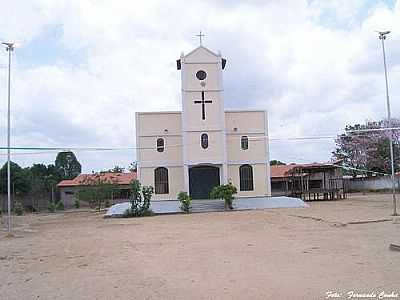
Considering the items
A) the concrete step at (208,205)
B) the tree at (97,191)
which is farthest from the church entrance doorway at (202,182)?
the tree at (97,191)

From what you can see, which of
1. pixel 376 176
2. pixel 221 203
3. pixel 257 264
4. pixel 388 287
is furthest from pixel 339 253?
pixel 376 176

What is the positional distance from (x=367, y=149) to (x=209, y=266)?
2099 inches

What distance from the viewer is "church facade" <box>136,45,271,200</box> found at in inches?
1555

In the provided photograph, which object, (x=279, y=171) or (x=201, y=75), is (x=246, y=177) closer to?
(x=201, y=75)

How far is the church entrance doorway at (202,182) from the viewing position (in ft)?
134

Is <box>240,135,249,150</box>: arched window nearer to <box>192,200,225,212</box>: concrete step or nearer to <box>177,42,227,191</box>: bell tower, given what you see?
<box>177,42,227,191</box>: bell tower

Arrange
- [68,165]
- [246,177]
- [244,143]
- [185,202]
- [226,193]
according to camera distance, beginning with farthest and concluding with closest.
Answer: [68,165]
[244,143]
[246,177]
[226,193]
[185,202]

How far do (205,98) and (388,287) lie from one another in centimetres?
3227

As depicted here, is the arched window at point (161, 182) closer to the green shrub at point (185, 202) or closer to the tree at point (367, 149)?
the green shrub at point (185, 202)

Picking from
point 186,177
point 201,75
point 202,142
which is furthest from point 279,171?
point 201,75

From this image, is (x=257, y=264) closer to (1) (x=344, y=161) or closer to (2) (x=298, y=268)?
(2) (x=298, y=268)

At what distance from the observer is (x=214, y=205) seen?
3766 cm

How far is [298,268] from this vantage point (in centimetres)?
1048

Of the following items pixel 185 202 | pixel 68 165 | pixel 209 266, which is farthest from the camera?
pixel 68 165
